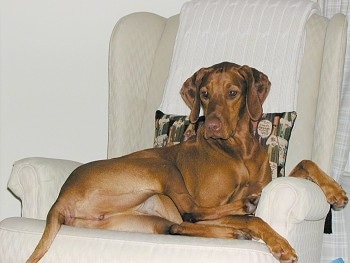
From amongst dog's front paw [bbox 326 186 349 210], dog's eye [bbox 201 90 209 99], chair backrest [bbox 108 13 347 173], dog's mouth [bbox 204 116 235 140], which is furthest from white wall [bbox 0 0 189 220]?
dog's front paw [bbox 326 186 349 210]

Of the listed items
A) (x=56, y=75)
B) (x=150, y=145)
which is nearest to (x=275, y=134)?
(x=150, y=145)

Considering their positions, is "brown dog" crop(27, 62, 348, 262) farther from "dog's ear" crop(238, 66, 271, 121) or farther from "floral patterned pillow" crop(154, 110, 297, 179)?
"floral patterned pillow" crop(154, 110, 297, 179)

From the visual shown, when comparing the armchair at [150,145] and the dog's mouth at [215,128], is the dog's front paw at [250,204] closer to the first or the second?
the armchair at [150,145]

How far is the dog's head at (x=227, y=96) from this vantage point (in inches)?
104

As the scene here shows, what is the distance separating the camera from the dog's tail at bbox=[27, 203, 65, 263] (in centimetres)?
238

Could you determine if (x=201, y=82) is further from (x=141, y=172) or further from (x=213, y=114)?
(x=141, y=172)

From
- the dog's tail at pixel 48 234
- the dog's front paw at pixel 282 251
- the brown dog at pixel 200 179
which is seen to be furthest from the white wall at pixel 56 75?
the dog's front paw at pixel 282 251

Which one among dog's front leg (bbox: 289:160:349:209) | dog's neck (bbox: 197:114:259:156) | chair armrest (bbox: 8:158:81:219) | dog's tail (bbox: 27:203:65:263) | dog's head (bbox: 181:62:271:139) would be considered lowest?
dog's tail (bbox: 27:203:65:263)

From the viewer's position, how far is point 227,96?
2697mm

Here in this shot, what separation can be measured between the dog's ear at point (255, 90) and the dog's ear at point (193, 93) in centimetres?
15

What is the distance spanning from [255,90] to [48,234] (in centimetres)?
85

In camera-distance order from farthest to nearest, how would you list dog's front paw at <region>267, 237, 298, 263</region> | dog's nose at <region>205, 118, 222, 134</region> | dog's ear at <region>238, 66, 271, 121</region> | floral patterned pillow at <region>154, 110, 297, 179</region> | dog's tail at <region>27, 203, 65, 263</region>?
1. floral patterned pillow at <region>154, 110, 297, 179</region>
2. dog's ear at <region>238, 66, 271, 121</region>
3. dog's nose at <region>205, 118, 222, 134</region>
4. dog's tail at <region>27, 203, 65, 263</region>
5. dog's front paw at <region>267, 237, 298, 263</region>

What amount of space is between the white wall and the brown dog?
107cm

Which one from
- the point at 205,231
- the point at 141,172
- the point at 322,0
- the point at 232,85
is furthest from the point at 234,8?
the point at 205,231
